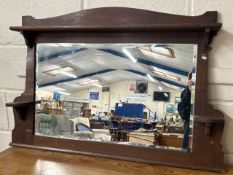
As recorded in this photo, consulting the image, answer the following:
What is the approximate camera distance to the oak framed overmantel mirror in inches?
39.1

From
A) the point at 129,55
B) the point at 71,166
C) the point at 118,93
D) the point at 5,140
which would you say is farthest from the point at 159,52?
the point at 5,140

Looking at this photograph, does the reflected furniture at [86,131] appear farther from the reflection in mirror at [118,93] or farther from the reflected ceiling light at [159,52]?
the reflected ceiling light at [159,52]

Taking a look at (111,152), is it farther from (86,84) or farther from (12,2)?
(12,2)

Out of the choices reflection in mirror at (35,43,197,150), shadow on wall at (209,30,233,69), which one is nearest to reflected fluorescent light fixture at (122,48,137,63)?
reflection in mirror at (35,43,197,150)

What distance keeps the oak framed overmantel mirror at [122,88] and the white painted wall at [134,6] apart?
0.12ft

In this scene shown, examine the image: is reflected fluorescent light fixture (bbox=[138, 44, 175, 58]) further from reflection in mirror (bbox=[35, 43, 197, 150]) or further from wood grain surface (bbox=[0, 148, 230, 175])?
wood grain surface (bbox=[0, 148, 230, 175])

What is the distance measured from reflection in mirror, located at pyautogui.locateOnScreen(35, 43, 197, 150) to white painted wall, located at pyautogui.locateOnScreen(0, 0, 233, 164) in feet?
0.30

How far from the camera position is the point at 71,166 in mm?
967

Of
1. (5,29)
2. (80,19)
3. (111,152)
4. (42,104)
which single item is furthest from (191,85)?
(5,29)

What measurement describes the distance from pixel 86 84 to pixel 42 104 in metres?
0.22

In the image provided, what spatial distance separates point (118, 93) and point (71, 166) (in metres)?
0.33

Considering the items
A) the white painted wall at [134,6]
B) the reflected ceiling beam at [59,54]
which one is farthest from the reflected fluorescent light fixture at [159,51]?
the reflected ceiling beam at [59,54]

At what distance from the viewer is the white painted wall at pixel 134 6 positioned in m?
0.99

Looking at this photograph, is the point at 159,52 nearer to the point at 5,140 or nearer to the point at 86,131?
the point at 86,131
